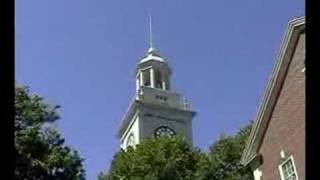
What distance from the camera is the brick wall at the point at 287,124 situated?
21562mm

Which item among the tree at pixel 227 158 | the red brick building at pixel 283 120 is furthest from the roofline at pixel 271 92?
the tree at pixel 227 158

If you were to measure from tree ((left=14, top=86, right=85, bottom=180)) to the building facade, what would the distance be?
176 ft

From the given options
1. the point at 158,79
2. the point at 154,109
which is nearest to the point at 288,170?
the point at 154,109

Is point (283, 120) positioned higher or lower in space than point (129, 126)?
lower

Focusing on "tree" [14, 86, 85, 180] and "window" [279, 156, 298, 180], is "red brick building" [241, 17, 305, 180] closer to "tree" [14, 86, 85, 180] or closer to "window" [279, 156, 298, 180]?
"window" [279, 156, 298, 180]

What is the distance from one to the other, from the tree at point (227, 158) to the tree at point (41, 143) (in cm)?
1494

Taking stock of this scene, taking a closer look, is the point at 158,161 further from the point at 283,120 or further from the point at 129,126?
the point at 129,126

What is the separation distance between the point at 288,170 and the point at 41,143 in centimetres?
1209

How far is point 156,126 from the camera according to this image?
87.6m

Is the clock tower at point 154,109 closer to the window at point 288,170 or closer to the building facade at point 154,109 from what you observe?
the building facade at point 154,109

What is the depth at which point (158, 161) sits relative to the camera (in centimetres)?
4903
